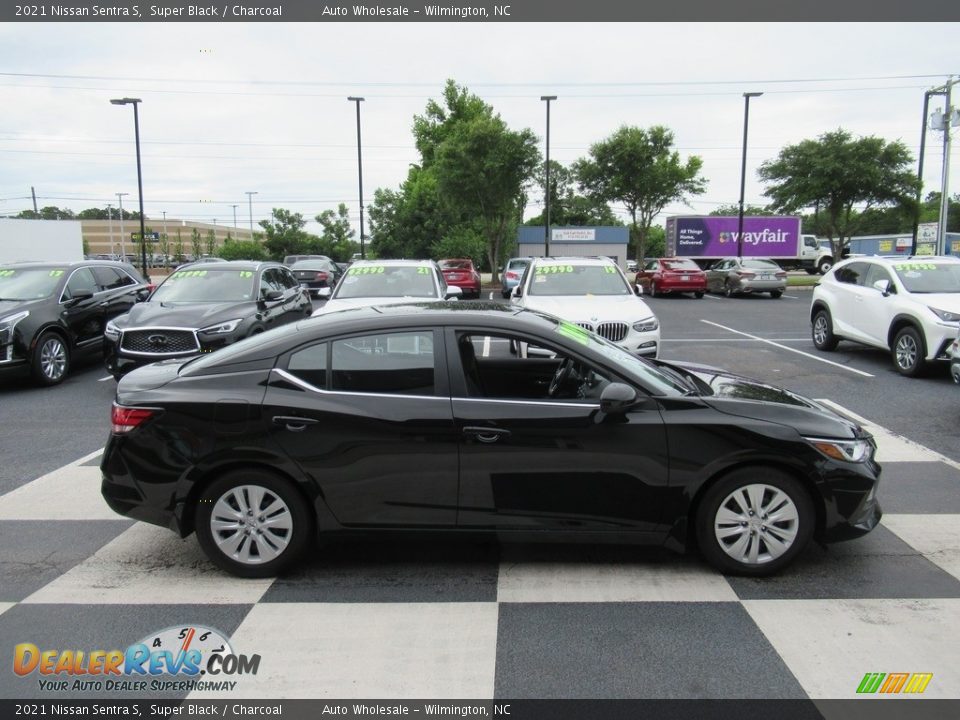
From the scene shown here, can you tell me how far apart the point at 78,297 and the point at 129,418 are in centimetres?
807

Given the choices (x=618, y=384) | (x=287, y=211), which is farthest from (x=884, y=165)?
(x=287, y=211)

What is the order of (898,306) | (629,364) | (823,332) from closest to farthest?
(629,364) → (898,306) → (823,332)

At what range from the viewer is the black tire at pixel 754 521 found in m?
3.90

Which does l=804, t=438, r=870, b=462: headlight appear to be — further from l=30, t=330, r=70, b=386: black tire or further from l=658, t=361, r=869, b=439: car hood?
l=30, t=330, r=70, b=386: black tire

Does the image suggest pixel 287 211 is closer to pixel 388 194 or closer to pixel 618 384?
pixel 388 194

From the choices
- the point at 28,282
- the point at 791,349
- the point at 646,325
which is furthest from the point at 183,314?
the point at 791,349

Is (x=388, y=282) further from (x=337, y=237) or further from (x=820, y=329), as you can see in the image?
(x=337, y=237)

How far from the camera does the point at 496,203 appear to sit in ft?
111

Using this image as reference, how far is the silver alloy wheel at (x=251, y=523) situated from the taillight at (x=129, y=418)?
631 millimetres

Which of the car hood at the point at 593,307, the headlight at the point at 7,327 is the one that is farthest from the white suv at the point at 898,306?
the headlight at the point at 7,327

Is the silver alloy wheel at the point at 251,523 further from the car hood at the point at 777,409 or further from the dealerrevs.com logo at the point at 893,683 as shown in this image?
the dealerrevs.com logo at the point at 893,683

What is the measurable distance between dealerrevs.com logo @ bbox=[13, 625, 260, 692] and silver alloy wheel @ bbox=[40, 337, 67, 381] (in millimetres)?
7718

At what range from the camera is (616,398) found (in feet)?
12.5

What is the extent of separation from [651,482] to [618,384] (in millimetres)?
561
